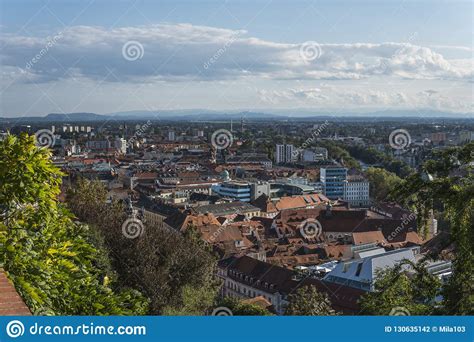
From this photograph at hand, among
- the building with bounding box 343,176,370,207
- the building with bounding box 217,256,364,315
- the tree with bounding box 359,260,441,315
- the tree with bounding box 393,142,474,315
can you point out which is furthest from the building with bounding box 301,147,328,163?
the tree with bounding box 393,142,474,315

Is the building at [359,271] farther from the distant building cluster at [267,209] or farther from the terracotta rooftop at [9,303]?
the terracotta rooftop at [9,303]

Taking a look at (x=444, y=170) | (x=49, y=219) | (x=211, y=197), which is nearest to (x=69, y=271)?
(x=49, y=219)

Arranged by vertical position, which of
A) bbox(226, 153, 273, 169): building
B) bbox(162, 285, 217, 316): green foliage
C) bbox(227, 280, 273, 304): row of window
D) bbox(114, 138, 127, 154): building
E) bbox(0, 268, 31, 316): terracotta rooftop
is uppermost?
bbox(114, 138, 127, 154): building

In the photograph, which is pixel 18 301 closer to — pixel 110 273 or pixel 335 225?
pixel 110 273

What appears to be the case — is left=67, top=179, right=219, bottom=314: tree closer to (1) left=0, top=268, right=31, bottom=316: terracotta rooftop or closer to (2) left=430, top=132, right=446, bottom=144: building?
(1) left=0, top=268, right=31, bottom=316: terracotta rooftop

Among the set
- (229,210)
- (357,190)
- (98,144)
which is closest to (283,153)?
(357,190)

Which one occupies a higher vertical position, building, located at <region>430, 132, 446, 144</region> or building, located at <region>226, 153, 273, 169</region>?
building, located at <region>430, 132, 446, 144</region>

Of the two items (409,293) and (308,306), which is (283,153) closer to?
(308,306)

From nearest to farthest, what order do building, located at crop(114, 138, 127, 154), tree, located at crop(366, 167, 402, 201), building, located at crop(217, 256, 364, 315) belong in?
building, located at crop(217, 256, 364, 315) → tree, located at crop(366, 167, 402, 201) → building, located at crop(114, 138, 127, 154)
